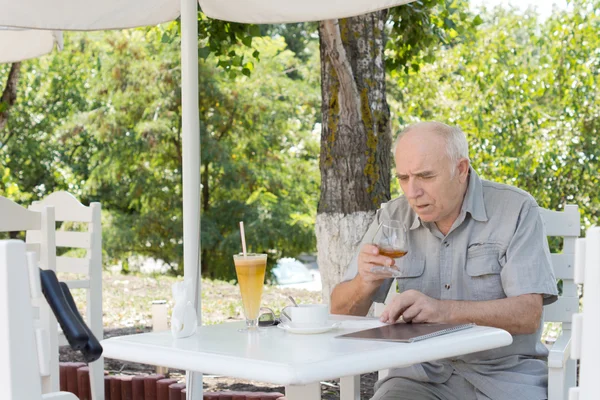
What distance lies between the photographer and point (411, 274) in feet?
9.00

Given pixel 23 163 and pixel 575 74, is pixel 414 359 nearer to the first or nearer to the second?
pixel 575 74

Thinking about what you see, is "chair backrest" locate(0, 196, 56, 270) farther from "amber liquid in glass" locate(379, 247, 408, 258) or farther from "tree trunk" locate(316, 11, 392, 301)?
"amber liquid in glass" locate(379, 247, 408, 258)

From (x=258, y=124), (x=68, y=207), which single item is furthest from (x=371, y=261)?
(x=258, y=124)

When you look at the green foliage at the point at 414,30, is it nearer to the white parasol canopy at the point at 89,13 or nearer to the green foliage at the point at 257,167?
the white parasol canopy at the point at 89,13

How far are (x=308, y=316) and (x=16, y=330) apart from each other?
104 cm

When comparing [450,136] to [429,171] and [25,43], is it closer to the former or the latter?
[429,171]

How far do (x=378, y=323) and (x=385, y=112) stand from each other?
2.34 metres

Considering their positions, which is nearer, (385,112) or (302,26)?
(385,112)

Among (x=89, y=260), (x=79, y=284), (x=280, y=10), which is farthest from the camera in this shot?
(x=89, y=260)

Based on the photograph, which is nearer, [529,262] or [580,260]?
[580,260]

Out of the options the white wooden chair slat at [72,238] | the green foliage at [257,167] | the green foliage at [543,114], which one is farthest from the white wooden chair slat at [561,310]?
the green foliage at [257,167]

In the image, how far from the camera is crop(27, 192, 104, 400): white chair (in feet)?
13.3

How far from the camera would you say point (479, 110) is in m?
9.32

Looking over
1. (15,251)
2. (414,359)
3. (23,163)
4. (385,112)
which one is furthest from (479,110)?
(23,163)
